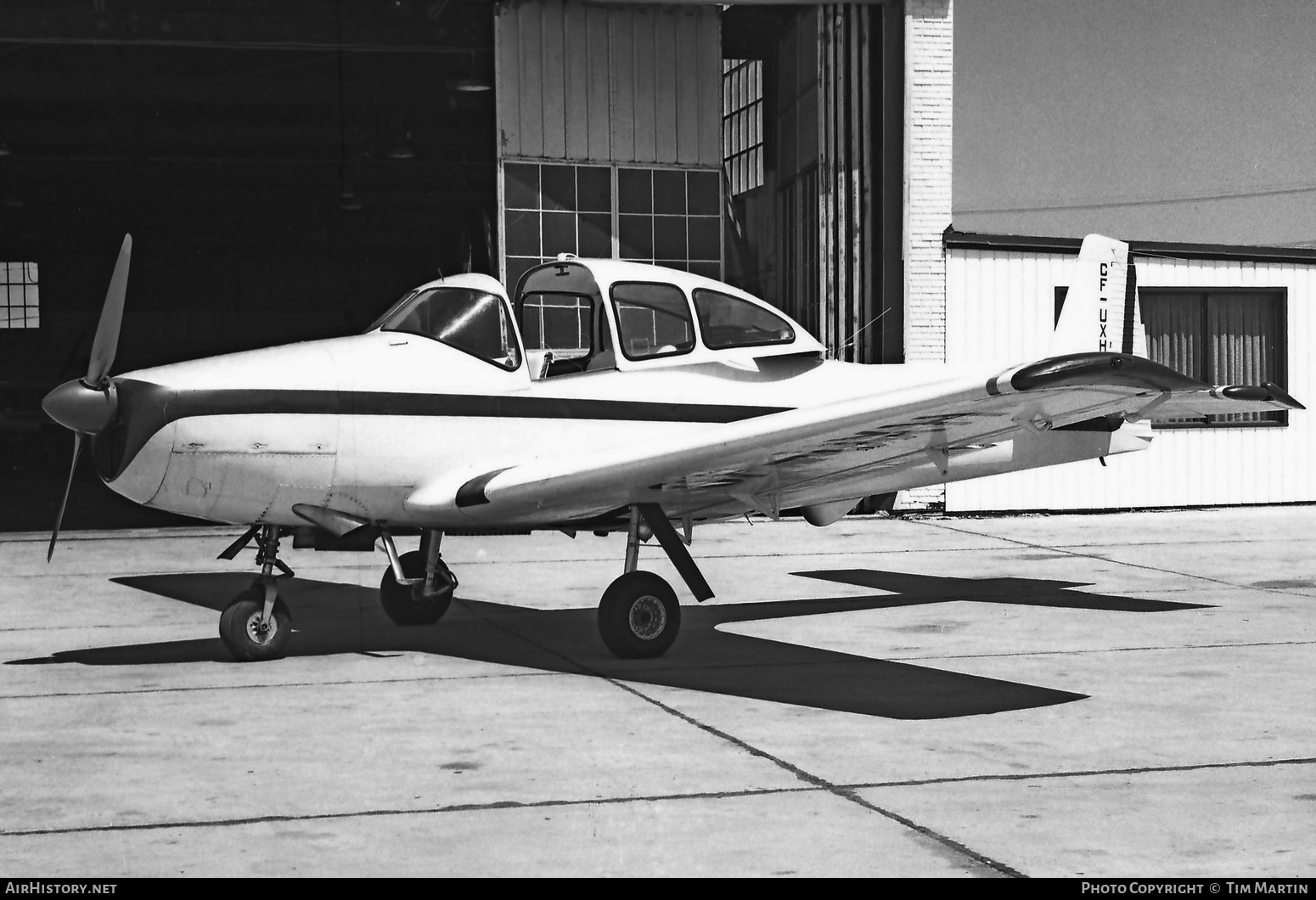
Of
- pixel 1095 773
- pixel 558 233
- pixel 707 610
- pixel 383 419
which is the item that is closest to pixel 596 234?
pixel 558 233

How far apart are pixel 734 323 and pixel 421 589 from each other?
2.51 metres

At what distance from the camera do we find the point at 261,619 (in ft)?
25.7

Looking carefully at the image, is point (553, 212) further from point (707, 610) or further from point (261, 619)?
point (261, 619)

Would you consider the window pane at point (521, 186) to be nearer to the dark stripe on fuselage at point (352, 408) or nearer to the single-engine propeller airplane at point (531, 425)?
the single-engine propeller airplane at point (531, 425)

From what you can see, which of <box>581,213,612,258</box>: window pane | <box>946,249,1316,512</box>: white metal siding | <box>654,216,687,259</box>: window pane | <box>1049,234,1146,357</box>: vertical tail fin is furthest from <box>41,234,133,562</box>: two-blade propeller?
<box>654,216,687,259</box>: window pane

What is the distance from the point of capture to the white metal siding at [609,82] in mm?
18250

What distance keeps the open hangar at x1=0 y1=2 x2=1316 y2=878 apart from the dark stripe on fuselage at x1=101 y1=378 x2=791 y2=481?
1275 millimetres

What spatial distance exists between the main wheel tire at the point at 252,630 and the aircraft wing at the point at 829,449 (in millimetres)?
931

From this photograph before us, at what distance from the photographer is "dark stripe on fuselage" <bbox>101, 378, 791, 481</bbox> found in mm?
7312

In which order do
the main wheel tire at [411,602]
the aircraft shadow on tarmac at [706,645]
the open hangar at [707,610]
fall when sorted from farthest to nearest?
the main wheel tire at [411,602] → the aircraft shadow on tarmac at [706,645] → the open hangar at [707,610]

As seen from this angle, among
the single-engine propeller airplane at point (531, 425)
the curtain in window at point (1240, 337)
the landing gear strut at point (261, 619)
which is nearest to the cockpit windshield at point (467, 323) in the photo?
the single-engine propeller airplane at point (531, 425)

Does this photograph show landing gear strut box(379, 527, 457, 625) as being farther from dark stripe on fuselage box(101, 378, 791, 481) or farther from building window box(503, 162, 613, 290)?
building window box(503, 162, 613, 290)

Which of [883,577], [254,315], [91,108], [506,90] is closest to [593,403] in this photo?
[883,577]

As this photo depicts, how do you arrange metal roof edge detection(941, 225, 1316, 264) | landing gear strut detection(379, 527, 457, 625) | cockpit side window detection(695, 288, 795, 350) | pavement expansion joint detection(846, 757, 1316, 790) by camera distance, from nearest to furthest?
pavement expansion joint detection(846, 757, 1316, 790) < cockpit side window detection(695, 288, 795, 350) < landing gear strut detection(379, 527, 457, 625) < metal roof edge detection(941, 225, 1316, 264)
